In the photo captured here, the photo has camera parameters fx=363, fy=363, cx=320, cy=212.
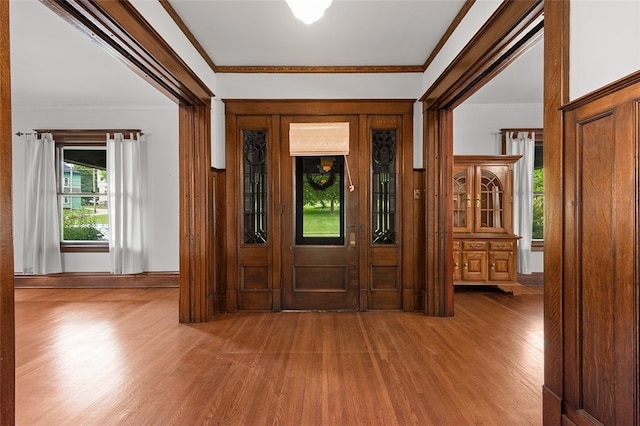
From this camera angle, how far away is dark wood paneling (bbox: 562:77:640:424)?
→ 1516 mm

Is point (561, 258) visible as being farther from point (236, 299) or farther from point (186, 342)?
point (236, 299)

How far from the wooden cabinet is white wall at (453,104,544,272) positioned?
583mm

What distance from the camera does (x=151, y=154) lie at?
6.04 meters

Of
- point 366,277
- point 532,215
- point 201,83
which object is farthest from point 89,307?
point 532,215

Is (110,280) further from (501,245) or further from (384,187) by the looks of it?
(501,245)

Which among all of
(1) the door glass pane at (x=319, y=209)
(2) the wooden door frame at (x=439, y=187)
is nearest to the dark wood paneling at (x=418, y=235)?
(2) the wooden door frame at (x=439, y=187)

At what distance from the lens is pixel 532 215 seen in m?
5.96

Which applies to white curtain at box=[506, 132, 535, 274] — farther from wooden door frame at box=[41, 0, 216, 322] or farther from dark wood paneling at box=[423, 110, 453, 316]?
wooden door frame at box=[41, 0, 216, 322]

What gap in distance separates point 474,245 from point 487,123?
2.05 metres

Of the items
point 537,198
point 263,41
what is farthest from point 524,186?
point 263,41

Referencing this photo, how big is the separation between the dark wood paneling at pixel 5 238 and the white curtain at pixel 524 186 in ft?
19.9

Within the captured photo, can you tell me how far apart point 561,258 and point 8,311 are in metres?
2.59

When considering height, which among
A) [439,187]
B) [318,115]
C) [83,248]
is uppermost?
[318,115]

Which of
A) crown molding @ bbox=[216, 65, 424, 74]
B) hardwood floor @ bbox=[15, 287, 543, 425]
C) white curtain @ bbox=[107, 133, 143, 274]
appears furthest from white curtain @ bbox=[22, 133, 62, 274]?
crown molding @ bbox=[216, 65, 424, 74]
